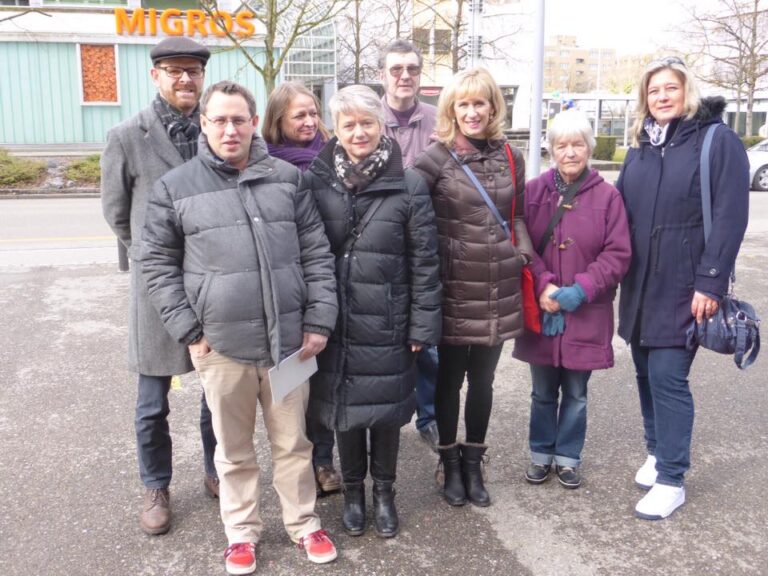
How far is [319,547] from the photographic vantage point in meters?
3.03

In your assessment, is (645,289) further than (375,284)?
Yes

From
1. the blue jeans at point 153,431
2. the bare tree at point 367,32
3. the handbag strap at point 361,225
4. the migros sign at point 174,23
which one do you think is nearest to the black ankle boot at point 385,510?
the blue jeans at point 153,431

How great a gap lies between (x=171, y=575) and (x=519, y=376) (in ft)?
10.1

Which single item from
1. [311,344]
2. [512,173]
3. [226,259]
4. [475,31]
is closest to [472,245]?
[512,173]

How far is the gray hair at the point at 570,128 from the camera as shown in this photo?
3434 mm

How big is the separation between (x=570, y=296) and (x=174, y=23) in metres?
22.0

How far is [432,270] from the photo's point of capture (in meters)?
3.10

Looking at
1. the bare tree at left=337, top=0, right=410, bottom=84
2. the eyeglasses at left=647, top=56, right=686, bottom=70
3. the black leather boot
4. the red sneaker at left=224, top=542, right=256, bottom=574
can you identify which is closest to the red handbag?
the black leather boot

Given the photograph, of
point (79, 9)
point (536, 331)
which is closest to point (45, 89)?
point (79, 9)

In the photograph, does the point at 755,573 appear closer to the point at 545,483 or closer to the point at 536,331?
the point at 545,483

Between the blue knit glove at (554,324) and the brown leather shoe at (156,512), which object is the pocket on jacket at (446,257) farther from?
the brown leather shoe at (156,512)

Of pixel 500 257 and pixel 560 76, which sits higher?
pixel 560 76

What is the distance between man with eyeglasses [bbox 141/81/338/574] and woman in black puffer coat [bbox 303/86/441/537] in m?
0.12

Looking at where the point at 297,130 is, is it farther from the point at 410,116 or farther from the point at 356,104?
the point at 410,116
